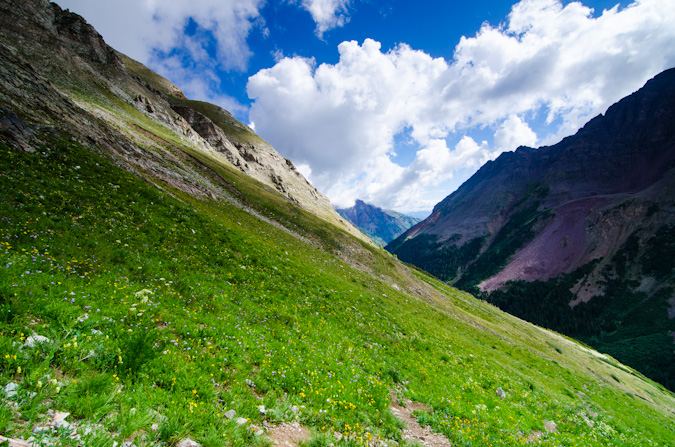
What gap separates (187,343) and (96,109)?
61.1 m

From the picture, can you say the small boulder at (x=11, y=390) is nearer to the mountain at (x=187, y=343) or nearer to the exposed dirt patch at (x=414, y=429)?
the mountain at (x=187, y=343)

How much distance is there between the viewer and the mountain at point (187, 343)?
5.62m

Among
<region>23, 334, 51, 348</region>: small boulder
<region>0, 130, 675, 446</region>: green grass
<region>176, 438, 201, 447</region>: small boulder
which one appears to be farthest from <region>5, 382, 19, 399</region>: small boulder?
<region>176, 438, 201, 447</region>: small boulder

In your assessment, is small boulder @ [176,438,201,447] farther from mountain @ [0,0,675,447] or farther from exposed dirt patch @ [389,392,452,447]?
exposed dirt patch @ [389,392,452,447]

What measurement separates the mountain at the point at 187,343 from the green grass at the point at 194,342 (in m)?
0.06

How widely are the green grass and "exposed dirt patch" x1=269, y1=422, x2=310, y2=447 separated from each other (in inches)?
14.8

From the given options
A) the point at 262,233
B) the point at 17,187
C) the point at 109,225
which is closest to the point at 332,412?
the point at 109,225

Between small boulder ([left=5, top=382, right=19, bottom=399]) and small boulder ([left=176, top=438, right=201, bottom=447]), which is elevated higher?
small boulder ([left=5, top=382, right=19, bottom=399])

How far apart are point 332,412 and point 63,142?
95.9ft

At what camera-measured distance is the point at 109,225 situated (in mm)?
15203

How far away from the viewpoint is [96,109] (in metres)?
47.9

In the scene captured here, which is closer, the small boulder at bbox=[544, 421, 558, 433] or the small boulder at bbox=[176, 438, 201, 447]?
the small boulder at bbox=[176, 438, 201, 447]

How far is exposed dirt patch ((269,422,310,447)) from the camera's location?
261 inches

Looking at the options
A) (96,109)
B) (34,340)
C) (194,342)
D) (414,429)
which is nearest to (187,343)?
(194,342)
